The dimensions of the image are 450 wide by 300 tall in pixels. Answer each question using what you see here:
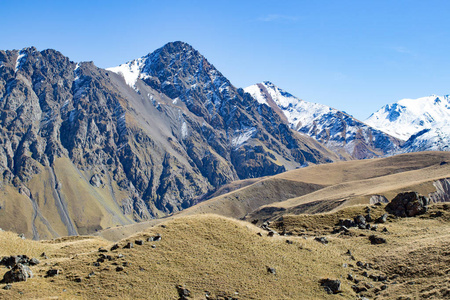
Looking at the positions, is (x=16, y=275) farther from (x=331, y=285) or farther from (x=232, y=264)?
(x=331, y=285)

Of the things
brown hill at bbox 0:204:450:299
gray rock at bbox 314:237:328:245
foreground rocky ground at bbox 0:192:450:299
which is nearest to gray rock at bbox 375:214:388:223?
foreground rocky ground at bbox 0:192:450:299

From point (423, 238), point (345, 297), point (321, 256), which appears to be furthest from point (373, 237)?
point (345, 297)

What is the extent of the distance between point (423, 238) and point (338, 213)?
18160 millimetres

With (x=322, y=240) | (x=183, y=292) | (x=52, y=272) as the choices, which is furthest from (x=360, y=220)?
(x=52, y=272)

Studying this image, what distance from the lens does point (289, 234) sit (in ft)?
210

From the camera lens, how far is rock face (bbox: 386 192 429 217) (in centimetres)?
6831

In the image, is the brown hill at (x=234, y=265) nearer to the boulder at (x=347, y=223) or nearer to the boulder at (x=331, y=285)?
the boulder at (x=331, y=285)

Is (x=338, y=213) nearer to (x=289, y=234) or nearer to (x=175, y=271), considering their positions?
(x=289, y=234)

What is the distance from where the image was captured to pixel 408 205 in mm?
69125

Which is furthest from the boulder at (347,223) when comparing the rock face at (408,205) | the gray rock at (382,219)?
the rock face at (408,205)

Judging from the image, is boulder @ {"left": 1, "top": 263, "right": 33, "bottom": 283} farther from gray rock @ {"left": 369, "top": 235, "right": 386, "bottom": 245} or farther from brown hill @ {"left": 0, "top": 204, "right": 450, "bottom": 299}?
gray rock @ {"left": 369, "top": 235, "right": 386, "bottom": 245}

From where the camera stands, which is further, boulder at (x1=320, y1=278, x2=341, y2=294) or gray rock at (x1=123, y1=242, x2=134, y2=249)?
gray rock at (x1=123, y1=242, x2=134, y2=249)

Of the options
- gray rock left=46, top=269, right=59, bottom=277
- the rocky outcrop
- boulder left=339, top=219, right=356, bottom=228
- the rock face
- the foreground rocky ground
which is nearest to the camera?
the foreground rocky ground

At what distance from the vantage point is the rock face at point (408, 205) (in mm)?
68312
